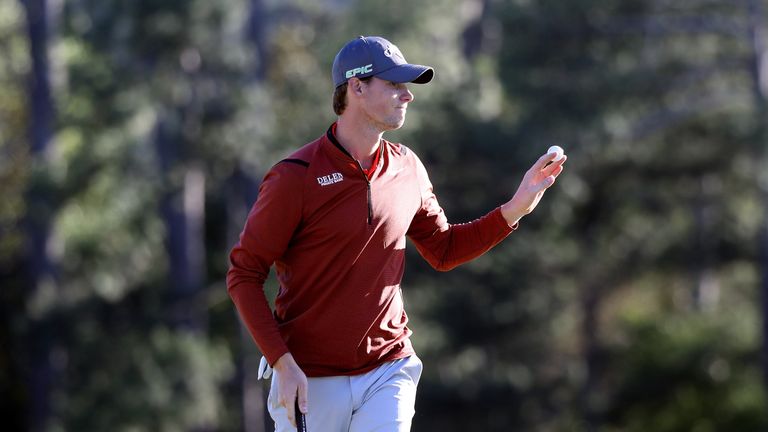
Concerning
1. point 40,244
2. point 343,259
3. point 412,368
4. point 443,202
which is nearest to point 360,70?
point 343,259

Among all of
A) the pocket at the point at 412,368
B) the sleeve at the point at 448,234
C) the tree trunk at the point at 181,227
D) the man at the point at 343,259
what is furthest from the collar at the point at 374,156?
the tree trunk at the point at 181,227

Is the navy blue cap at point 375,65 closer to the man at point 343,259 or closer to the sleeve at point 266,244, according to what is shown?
the man at point 343,259

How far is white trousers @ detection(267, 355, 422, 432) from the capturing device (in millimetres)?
4574

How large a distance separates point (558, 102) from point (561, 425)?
24.4 feet

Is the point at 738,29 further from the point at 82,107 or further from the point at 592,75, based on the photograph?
the point at 82,107

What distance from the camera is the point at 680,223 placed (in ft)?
96.1

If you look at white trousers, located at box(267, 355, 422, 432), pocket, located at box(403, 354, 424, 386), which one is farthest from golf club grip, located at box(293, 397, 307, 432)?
pocket, located at box(403, 354, 424, 386)

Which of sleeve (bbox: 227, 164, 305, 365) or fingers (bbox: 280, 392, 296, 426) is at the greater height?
sleeve (bbox: 227, 164, 305, 365)

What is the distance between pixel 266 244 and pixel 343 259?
0.88ft

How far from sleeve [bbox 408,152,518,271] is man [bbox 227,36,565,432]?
0.62 feet

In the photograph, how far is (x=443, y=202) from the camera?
1048 inches

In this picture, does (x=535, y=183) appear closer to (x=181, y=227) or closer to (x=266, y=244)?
(x=266, y=244)

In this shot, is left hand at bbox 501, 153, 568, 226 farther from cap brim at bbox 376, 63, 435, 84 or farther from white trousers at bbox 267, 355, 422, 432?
white trousers at bbox 267, 355, 422, 432

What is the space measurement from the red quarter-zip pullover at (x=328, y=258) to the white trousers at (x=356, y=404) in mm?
44
